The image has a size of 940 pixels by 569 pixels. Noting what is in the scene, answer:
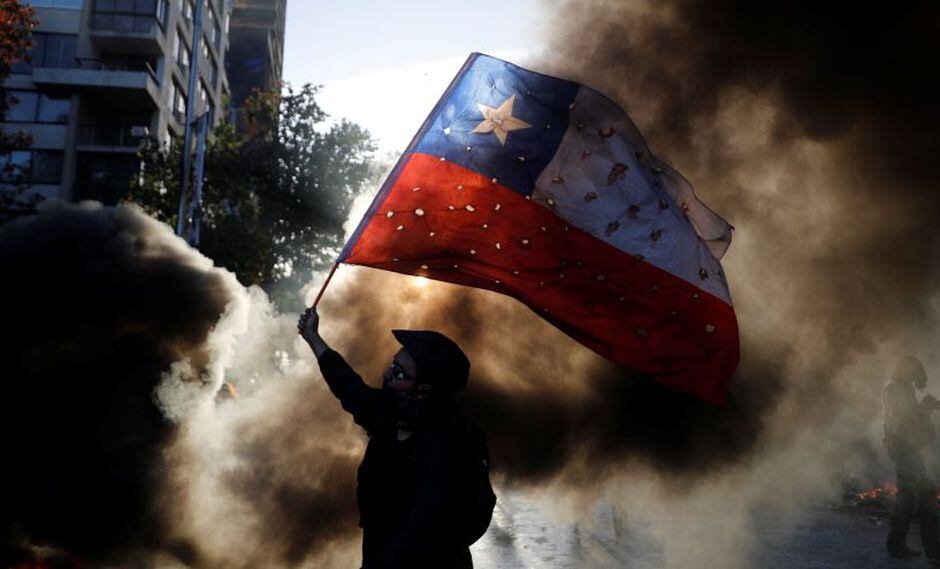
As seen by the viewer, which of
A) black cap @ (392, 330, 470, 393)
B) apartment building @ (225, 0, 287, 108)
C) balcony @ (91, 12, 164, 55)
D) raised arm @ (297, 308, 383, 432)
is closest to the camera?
black cap @ (392, 330, 470, 393)

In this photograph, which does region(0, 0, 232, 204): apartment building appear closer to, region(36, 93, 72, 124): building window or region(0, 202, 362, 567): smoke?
region(36, 93, 72, 124): building window

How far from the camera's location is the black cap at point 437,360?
2.99m

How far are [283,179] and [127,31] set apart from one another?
8.89 metres

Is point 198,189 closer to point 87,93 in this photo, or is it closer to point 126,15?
point 87,93

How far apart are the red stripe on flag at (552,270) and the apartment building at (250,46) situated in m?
56.4

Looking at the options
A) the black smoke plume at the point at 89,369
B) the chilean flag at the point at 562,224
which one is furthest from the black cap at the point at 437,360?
the black smoke plume at the point at 89,369

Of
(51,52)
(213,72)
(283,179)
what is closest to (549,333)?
(283,179)

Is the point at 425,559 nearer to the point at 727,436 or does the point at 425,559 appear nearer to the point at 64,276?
the point at 64,276

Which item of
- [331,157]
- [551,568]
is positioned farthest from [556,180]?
[331,157]

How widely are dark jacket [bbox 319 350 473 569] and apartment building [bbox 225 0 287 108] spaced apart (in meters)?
57.9

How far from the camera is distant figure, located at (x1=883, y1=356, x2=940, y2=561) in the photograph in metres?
7.41

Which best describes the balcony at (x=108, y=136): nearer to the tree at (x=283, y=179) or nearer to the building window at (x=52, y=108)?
the building window at (x=52, y=108)

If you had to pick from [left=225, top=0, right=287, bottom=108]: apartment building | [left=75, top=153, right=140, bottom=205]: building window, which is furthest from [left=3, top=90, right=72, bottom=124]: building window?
[left=225, top=0, right=287, bottom=108]: apartment building

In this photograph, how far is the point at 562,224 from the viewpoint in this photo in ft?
14.1
